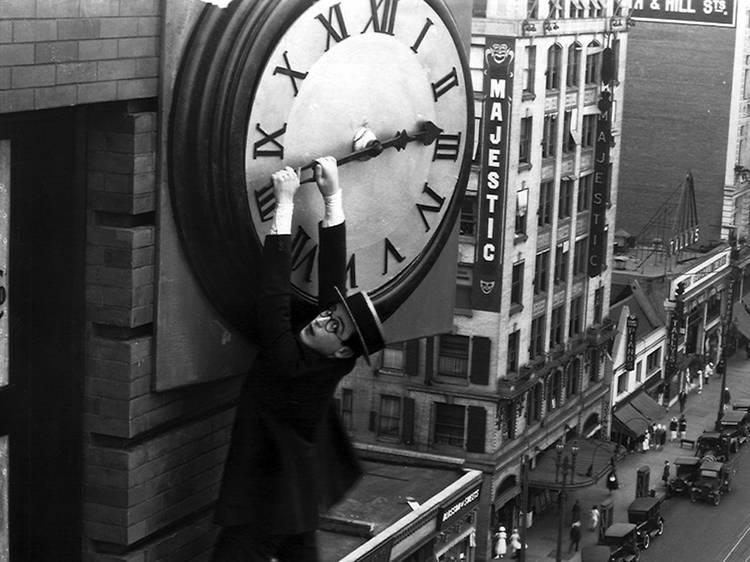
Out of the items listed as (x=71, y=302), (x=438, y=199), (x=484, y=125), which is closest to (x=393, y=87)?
A: (x=438, y=199)

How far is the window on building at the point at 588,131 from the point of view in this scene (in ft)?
184

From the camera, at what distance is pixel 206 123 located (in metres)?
7.63

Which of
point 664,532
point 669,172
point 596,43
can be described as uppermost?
point 596,43

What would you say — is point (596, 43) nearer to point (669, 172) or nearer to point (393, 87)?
point (669, 172)

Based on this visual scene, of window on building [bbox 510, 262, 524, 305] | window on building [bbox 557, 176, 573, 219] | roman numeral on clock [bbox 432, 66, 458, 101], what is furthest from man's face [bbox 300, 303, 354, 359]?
window on building [bbox 557, 176, 573, 219]

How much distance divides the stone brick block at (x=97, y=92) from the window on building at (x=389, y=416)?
44.1m

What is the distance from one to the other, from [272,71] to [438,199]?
1.93m

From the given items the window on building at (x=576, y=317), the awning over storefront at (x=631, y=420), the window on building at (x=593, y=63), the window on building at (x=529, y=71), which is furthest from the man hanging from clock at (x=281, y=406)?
the awning over storefront at (x=631, y=420)

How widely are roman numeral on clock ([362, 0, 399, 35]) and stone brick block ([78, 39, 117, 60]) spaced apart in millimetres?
1922

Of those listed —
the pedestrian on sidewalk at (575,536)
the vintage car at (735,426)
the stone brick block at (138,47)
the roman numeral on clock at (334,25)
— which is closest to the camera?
the stone brick block at (138,47)

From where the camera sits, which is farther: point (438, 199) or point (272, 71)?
point (438, 199)

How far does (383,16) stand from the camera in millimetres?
8812

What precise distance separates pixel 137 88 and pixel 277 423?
180 centimetres

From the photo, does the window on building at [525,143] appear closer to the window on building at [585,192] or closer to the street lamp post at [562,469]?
the window on building at [585,192]
